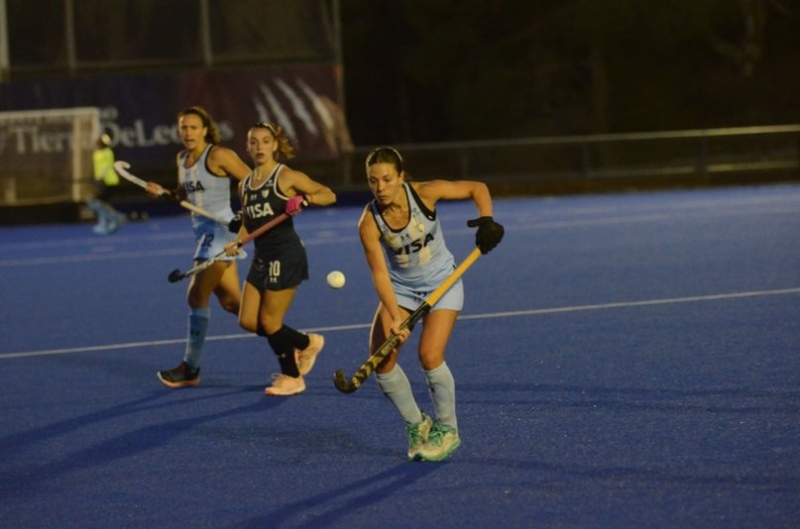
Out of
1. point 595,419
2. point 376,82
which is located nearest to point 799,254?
point 595,419

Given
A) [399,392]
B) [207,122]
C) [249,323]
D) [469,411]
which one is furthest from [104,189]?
[399,392]

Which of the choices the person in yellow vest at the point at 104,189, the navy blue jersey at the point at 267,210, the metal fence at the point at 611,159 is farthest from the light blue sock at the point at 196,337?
the metal fence at the point at 611,159

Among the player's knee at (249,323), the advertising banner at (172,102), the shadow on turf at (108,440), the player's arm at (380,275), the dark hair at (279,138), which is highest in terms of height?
the advertising banner at (172,102)

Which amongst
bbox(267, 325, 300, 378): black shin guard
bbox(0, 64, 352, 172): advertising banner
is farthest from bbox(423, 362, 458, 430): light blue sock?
bbox(0, 64, 352, 172): advertising banner

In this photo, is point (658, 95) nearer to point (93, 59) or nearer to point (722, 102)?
point (722, 102)

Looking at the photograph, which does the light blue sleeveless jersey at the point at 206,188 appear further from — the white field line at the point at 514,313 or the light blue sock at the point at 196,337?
the white field line at the point at 514,313

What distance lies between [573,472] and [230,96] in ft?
67.6

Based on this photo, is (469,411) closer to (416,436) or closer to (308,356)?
(416,436)

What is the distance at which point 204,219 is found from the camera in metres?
9.24

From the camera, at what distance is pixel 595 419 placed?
721 centimetres

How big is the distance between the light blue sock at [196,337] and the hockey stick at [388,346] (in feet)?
9.13

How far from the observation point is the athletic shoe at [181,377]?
900 centimetres

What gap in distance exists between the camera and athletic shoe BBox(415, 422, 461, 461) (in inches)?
254

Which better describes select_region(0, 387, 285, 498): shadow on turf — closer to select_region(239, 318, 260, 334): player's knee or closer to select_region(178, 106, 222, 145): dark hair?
select_region(239, 318, 260, 334): player's knee
